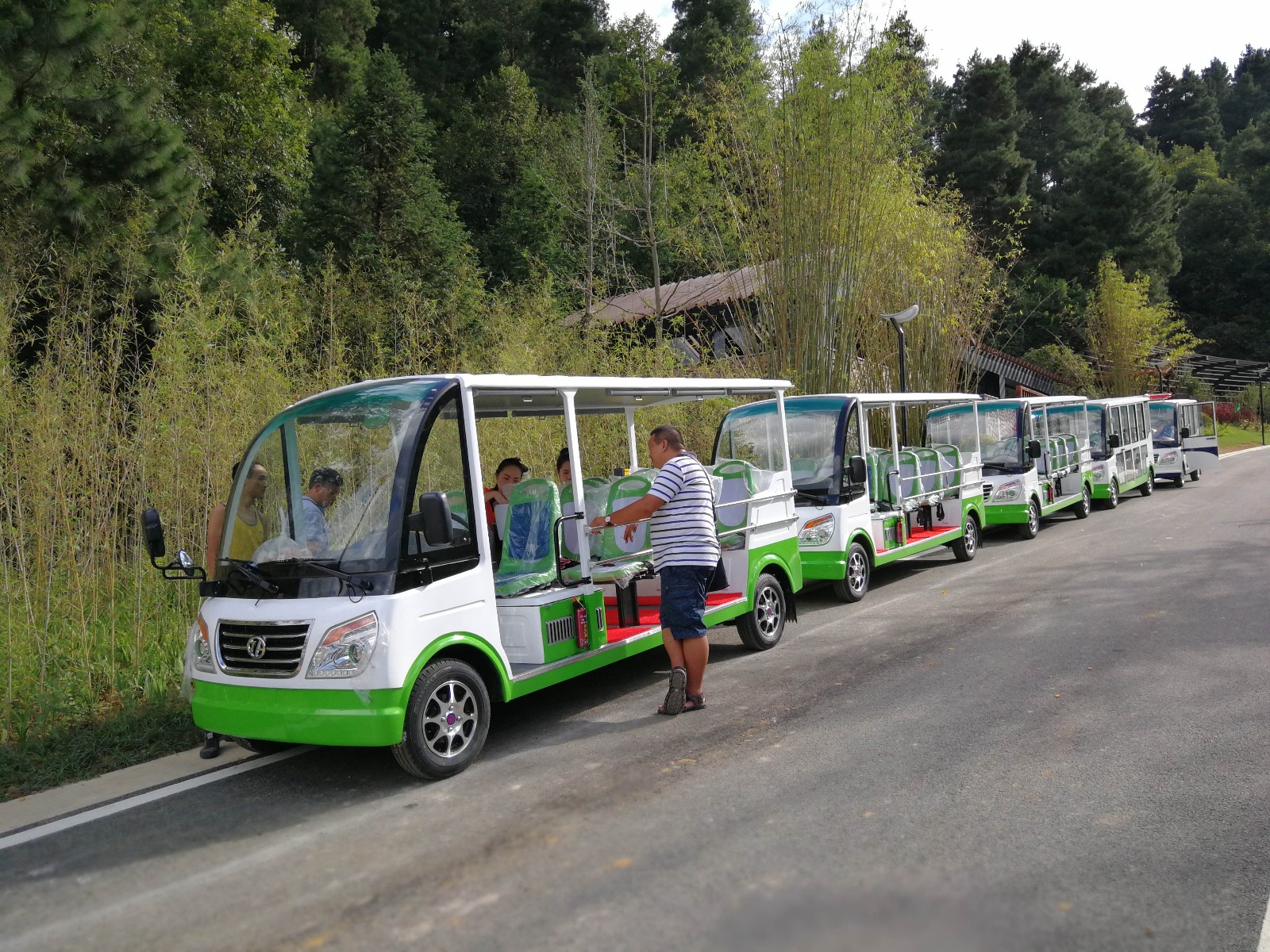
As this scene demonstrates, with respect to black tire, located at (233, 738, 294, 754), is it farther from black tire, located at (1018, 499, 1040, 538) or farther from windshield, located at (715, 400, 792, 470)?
black tire, located at (1018, 499, 1040, 538)

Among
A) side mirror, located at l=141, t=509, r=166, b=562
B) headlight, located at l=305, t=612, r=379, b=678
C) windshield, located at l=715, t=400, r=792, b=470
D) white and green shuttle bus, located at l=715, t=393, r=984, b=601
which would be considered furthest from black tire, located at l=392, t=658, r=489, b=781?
windshield, located at l=715, t=400, r=792, b=470

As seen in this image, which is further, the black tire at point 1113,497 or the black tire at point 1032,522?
the black tire at point 1113,497

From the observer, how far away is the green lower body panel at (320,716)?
497 cm

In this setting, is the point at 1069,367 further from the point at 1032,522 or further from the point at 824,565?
the point at 824,565

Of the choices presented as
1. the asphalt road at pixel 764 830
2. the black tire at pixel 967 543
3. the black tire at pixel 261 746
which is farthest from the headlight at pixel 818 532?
the black tire at pixel 261 746

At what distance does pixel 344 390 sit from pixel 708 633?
4359mm

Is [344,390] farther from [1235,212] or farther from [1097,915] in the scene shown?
[1235,212]

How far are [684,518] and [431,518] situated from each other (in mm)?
1797

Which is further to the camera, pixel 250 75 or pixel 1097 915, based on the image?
pixel 250 75

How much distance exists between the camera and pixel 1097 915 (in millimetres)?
3547

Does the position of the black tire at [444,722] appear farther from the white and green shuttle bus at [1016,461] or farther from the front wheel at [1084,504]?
the front wheel at [1084,504]

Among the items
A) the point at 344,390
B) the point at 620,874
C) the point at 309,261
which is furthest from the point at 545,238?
the point at 620,874

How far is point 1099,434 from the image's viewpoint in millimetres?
19141

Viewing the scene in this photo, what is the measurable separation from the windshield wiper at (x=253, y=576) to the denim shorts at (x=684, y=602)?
2.33 meters
